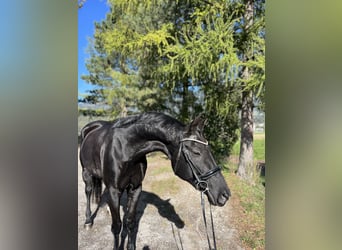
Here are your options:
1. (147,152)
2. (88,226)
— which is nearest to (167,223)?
(88,226)

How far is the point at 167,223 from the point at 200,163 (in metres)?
1.46

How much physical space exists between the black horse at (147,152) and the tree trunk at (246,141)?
2.12 meters

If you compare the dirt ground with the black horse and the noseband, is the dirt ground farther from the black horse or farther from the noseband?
the noseband

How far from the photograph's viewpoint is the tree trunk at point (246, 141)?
336 centimetres

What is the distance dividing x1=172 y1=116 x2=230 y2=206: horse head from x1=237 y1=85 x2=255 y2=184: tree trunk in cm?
222

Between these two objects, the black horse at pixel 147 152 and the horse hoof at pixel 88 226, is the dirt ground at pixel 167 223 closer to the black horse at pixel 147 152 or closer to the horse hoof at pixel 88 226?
the horse hoof at pixel 88 226

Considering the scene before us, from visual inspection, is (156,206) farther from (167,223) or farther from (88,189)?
(88,189)

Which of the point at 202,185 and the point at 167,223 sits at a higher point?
the point at 202,185

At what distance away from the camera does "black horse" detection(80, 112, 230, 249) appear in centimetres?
131

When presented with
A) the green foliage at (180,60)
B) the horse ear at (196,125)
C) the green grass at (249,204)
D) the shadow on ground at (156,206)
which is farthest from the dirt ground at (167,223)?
the horse ear at (196,125)

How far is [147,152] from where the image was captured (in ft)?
4.77

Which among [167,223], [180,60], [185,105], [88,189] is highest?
[180,60]
